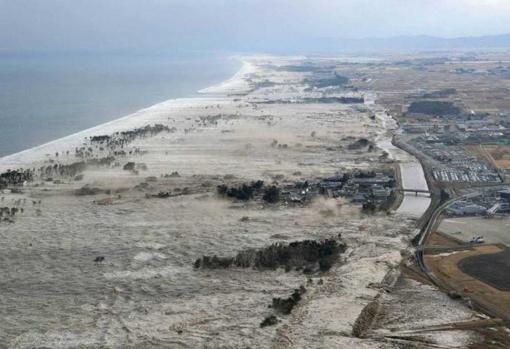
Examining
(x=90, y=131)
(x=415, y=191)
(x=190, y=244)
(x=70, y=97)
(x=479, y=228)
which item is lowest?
(x=479, y=228)

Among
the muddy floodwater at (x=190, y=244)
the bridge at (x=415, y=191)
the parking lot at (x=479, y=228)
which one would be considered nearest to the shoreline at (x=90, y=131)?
Answer: the muddy floodwater at (x=190, y=244)

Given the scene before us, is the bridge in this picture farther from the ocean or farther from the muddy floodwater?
the ocean

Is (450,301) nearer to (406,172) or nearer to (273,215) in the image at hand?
(273,215)

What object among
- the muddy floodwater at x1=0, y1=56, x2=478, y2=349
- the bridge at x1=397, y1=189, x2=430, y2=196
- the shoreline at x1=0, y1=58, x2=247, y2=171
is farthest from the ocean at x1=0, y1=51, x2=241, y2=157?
the bridge at x1=397, y1=189, x2=430, y2=196

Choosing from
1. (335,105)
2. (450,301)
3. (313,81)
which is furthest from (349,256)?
(313,81)

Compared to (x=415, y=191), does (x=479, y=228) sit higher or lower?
lower

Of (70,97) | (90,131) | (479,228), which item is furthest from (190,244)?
(70,97)

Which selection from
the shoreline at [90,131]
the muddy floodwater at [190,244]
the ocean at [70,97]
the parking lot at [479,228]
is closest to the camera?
the muddy floodwater at [190,244]

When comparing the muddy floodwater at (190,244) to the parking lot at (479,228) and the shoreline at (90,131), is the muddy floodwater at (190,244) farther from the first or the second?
the parking lot at (479,228)

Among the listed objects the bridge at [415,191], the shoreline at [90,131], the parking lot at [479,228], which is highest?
the shoreline at [90,131]

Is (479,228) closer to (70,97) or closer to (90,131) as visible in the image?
(90,131)

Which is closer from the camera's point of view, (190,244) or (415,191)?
(190,244)
